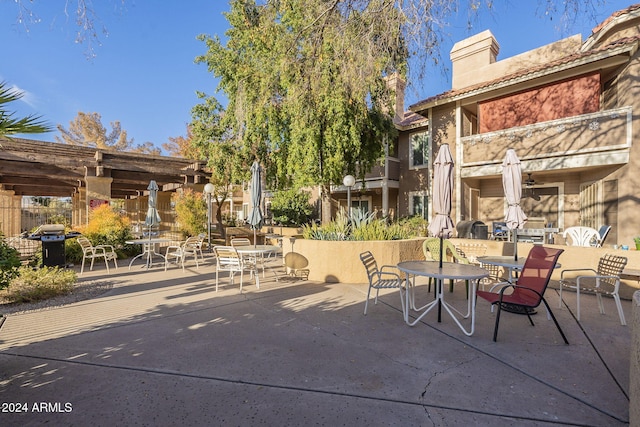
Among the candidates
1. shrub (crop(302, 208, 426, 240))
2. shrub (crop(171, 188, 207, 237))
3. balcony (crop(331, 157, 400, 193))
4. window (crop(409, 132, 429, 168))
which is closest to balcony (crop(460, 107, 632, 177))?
window (crop(409, 132, 429, 168))

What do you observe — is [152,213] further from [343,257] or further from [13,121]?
[13,121]

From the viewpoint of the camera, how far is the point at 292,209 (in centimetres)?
1856

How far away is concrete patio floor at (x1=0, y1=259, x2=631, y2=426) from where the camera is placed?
2.52m

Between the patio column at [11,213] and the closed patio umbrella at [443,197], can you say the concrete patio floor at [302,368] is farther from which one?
the patio column at [11,213]

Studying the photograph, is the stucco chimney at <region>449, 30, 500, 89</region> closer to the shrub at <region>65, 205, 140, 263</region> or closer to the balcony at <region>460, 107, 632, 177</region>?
the balcony at <region>460, 107, 632, 177</region>

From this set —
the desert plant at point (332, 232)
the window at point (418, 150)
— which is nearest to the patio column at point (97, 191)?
the desert plant at point (332, 232)

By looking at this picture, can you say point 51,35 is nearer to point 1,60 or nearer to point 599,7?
point 1,60

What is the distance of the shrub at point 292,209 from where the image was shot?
18078 mm

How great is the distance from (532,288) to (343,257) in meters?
3.85

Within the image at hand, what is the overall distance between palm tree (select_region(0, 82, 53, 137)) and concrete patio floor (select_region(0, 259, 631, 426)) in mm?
2516

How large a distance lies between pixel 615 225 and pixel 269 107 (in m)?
12.0

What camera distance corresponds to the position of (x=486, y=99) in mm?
12227

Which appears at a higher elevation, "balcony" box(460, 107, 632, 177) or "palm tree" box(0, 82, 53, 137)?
"balcony" box(460, 107, 632, 177)

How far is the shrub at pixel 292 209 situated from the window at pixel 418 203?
18.9ft
